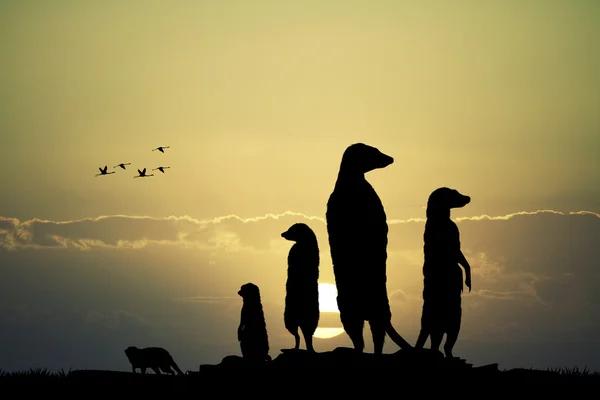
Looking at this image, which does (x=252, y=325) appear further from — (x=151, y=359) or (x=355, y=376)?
(x=355, y=376)

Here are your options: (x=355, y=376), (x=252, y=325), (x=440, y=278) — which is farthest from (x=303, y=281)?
(x=355, y=376)

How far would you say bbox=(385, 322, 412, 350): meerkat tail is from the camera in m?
18.6

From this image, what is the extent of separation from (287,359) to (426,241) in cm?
399

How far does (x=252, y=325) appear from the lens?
24.3 metres

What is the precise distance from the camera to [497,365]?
18.7m

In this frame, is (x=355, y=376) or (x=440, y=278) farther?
(x=440, y=278)

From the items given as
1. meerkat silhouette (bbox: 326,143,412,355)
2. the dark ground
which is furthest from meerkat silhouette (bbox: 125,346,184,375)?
meerkat silhouette (bbox: 326,143,412,355)

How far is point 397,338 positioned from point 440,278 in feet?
5.68

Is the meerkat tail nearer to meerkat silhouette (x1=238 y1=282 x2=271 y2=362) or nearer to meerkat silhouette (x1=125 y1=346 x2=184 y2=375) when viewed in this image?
meerkat silhouette (x1=238 y1=282 x2=271 y2=362)

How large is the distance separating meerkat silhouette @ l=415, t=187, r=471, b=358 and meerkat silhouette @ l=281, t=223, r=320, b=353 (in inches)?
146

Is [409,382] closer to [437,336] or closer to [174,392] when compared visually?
[437,336]

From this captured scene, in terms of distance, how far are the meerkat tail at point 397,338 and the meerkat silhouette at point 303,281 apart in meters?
3.96

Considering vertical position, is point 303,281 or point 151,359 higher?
point 303,281

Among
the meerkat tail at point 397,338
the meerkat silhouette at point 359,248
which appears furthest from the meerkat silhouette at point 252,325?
the meerkat tail at point 397,338
